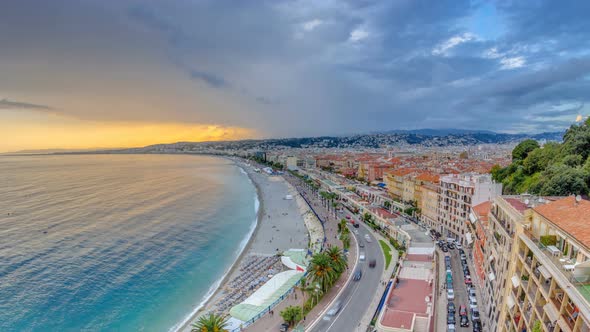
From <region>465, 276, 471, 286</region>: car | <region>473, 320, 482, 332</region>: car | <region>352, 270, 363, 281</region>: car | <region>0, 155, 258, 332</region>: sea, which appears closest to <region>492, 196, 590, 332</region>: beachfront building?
<region>473, 320, 482, 332</region>: car

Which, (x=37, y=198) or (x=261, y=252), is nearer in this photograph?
(x=261, y=252)

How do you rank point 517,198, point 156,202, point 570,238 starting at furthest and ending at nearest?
point 156,202 → point 517,198 → point 570,238

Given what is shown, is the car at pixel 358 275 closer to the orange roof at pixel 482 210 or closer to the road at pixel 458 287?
the road at pixel 458 287

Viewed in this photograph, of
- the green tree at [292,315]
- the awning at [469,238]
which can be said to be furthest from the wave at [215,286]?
the awning at [469,238]

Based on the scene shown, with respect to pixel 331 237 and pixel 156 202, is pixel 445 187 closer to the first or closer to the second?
pixel 331 237

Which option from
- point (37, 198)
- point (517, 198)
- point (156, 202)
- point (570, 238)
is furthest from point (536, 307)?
point (37, 198)

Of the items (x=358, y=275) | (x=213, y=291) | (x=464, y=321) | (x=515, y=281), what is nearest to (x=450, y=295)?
(x=464, y=321)

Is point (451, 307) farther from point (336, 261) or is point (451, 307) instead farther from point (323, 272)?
point (323, 272)
